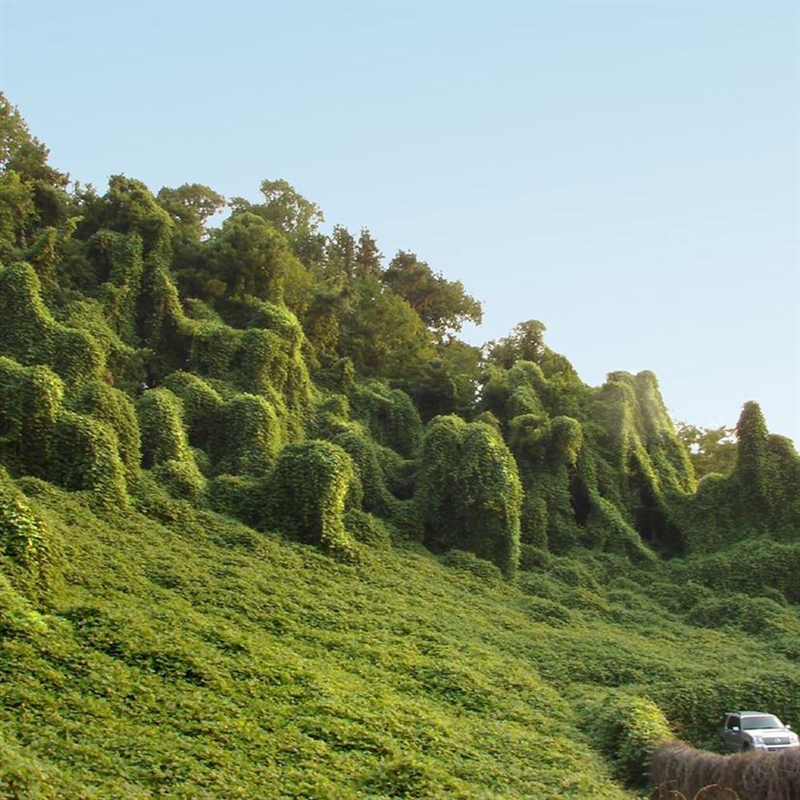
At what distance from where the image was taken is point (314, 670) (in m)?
12.1

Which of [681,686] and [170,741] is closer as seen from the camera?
[170,741]

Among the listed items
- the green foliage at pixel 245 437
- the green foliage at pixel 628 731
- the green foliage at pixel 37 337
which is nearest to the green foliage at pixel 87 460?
the green foliage at pixel 37 337

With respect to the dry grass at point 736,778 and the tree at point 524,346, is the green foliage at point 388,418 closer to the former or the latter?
the tree at point 524,346

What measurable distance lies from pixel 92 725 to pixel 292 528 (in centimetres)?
836

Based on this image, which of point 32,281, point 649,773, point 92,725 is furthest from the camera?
point 32,281

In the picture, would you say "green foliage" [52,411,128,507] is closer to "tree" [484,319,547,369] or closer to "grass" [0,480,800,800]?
"grass" [0,480,800,800]

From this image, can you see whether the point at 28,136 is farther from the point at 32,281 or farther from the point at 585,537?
the point at 585,537

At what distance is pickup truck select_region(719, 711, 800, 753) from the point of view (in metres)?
12.1

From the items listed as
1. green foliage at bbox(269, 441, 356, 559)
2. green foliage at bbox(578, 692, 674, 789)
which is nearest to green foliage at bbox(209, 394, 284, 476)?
green foliage at bbox(269, 441, 356, 559)

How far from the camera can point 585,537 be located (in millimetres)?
22766

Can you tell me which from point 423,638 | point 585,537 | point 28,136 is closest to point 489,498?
point 585,537

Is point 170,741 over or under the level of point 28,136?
under

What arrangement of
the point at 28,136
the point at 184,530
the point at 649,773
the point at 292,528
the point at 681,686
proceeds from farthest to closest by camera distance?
the point at 28,136 → the point at 292,528 → the point at 184,530 → the point at 681,686 → the point at 649,773

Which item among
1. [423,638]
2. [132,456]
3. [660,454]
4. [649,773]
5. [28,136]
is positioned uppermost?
[28,136]
